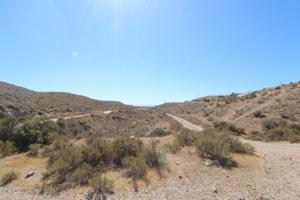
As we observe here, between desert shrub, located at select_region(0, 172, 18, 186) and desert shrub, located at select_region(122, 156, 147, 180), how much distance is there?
14.4ft

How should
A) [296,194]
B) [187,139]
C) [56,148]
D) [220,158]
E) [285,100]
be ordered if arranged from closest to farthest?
[296,194] < [220,158] < [56,148] < [187,139] < [285,100]

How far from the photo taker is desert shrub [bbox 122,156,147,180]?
1041 centimetres

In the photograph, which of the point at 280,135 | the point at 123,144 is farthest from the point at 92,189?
the point at 280,135

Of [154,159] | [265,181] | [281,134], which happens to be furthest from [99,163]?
[281,134]

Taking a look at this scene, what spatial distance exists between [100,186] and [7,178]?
13.8 feet

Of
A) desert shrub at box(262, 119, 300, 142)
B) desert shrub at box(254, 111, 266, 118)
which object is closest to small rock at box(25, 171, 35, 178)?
desert shrub at box(262, 119, 300, 142)

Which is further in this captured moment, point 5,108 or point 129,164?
point 5,108

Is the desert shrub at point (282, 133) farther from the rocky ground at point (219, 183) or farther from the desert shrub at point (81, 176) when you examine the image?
the desert shrub at point (81, 176)

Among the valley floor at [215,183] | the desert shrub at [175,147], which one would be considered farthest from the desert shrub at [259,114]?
the desert shrub at [175,147]

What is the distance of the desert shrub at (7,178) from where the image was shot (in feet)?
33.7

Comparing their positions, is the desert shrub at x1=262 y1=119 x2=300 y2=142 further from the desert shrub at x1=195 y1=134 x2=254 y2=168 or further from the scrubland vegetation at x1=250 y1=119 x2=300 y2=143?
the desert shrub at x1=195 y1=134 x2=254 y2=168

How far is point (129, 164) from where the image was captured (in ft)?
36.4

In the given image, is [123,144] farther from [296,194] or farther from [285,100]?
[285,100]

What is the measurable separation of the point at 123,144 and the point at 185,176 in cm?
373
